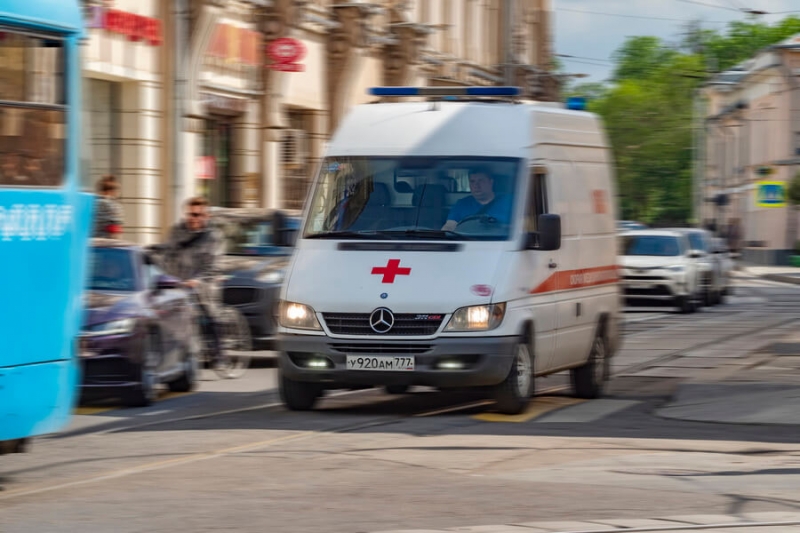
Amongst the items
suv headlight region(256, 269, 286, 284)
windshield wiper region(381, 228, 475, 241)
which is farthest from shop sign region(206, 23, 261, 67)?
windshield wiper region(381, 228, 475, 241)

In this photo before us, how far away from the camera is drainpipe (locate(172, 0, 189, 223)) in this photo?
25656mm

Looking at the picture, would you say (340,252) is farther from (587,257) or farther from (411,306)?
(587,257)

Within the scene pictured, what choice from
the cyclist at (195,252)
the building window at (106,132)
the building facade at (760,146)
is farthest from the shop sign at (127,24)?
the building facade at (760,146)

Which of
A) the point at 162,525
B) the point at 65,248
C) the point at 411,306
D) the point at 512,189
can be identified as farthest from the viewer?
the point at 512,189

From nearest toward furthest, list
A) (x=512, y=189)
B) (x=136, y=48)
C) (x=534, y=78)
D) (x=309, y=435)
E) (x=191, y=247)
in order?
(x=309, y=435) < (x=512, y=189) < (x=191, y=247) < (x=136, y=48) < (x=534, y=78)

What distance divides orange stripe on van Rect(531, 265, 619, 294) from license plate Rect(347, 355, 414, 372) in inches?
48.8

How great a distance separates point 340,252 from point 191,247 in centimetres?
437

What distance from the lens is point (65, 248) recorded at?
878 cm

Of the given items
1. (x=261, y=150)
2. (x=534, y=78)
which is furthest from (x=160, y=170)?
(x=534, y=78)

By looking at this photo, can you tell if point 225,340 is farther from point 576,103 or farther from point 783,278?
point 783,278

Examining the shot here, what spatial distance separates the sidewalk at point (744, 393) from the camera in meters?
12.5

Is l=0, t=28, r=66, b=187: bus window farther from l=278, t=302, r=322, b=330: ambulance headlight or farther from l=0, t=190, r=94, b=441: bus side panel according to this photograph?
l=278, t=302, r=322, b=330: ambulance headlight

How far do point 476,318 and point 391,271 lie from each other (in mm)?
705

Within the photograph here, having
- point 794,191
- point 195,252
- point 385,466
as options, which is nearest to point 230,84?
point 195,252
